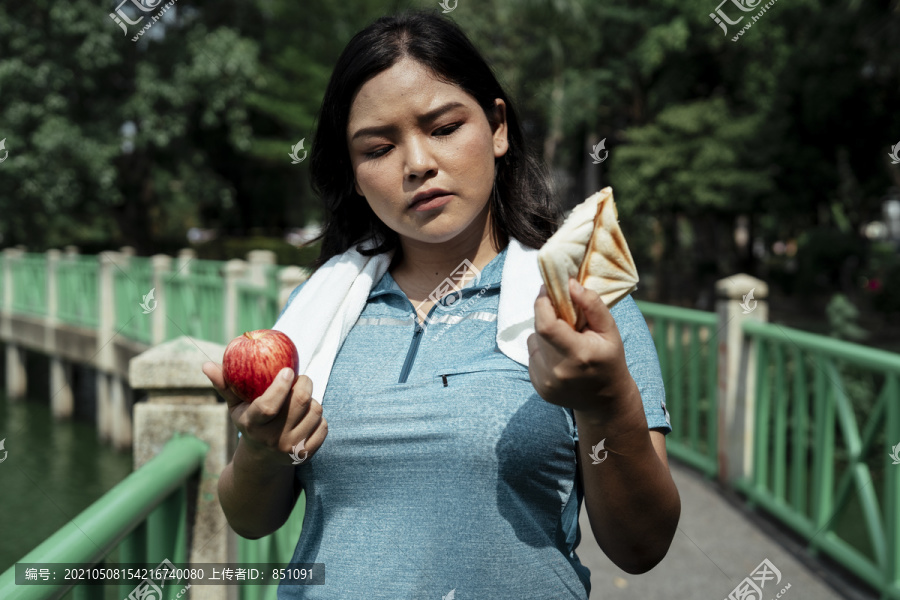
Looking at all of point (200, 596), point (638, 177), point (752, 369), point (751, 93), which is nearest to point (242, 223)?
point (638, 177)

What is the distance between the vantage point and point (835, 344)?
13.1 ft

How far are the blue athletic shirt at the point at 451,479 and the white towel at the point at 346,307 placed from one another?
5 cm

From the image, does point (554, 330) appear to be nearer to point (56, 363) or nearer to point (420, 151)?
point (420, 151)

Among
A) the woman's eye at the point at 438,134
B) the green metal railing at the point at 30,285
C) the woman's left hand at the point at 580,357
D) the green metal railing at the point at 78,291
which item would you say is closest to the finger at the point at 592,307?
the woman's left hand at the point at 580,357

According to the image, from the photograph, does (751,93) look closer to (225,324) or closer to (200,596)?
(225,324)

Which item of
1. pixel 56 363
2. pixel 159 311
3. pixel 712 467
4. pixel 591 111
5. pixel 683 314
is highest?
pixel 591 111

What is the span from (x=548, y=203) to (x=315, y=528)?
0.89m

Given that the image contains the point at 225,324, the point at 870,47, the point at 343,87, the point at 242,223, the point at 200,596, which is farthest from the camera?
the point at 242,223

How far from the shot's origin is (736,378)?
5285 mm

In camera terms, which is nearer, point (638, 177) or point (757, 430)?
point (757, 430)

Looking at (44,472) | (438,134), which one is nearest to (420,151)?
(438,134)

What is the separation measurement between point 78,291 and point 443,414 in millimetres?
14025

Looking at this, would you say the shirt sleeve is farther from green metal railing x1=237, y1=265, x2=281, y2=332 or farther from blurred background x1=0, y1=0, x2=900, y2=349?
blurred background x1=0, y1=0, x2=900, y2=349

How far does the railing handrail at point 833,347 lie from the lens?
3.46m
